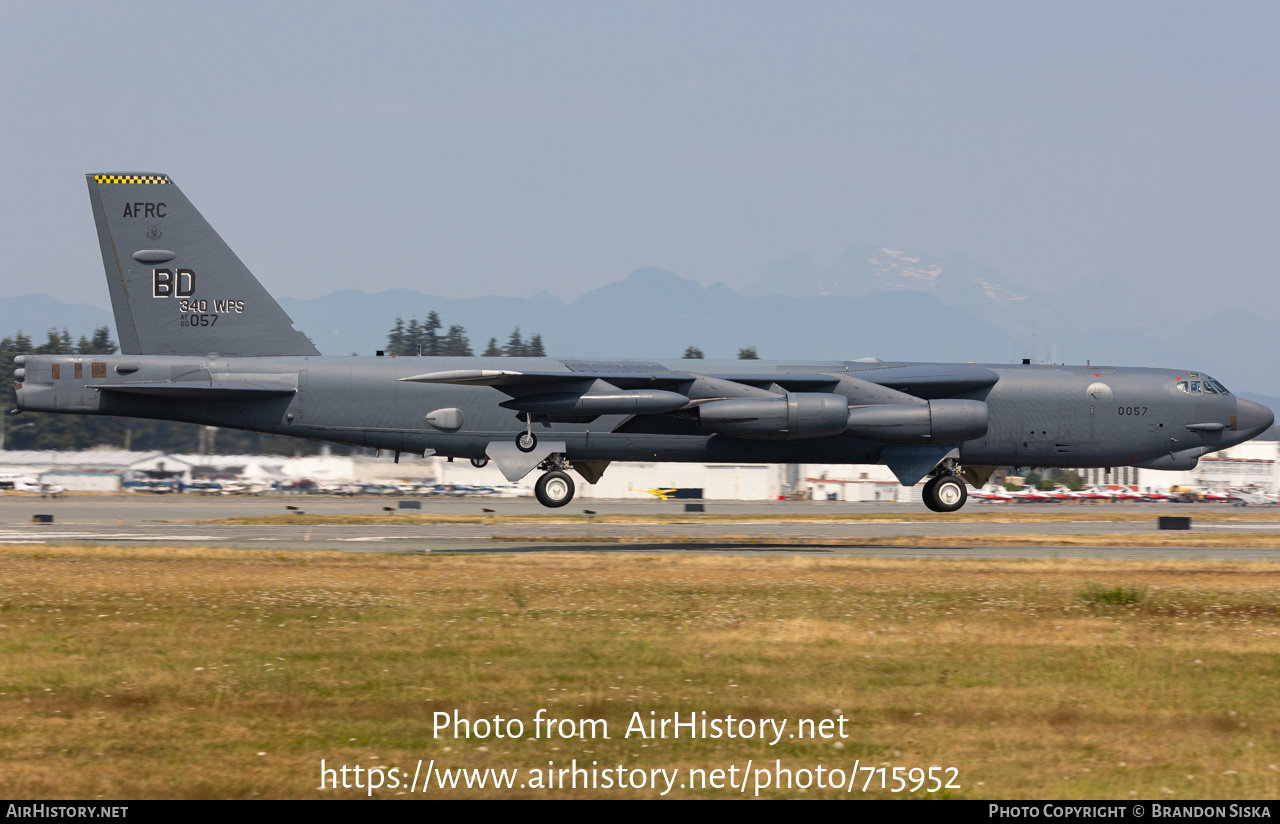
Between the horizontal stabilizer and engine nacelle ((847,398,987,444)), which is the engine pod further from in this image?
engine nacelle ((847,398,987,444))

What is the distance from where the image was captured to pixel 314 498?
242ft

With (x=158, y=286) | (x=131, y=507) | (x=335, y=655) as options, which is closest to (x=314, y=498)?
(x=131, y=507)

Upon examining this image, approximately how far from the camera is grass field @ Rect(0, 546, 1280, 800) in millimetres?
8461

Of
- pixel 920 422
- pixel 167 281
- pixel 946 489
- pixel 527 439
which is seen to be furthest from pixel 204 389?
pixel 946 489

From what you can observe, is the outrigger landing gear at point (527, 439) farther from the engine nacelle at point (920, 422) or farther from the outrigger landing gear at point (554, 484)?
the engine nacelle at point (920, 422)

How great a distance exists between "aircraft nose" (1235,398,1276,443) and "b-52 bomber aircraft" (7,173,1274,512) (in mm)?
53

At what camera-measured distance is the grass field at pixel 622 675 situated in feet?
27.8

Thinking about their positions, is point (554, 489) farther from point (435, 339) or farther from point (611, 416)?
point (435, 339)

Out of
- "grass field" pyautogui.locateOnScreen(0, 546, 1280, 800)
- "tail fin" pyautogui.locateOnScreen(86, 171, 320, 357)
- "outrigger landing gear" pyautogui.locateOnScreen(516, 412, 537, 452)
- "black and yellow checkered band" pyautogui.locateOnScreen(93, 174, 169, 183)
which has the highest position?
"black and yellow checkered band" pyautogui.locateOnScreen(93, 174, 169, 183)

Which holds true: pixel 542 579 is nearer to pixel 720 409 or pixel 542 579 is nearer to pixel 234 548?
pixel 720 409

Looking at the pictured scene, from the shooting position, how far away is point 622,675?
37.8 ft

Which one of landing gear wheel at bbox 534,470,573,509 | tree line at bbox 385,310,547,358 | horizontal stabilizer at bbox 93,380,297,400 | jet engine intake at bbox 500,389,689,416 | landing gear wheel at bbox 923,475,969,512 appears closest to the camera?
jet engine intake at bbox 500,389,689,416

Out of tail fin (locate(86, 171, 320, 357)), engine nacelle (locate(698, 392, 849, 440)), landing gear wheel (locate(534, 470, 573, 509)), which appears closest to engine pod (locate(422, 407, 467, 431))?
landing gear wheel (locate(534, 470, 573, 509))
